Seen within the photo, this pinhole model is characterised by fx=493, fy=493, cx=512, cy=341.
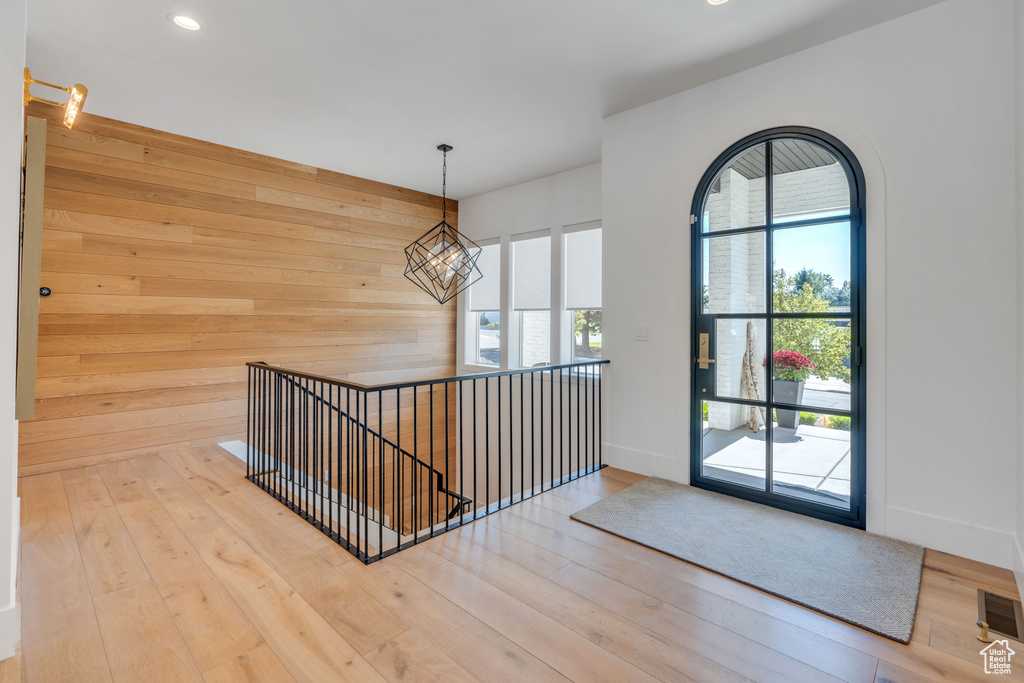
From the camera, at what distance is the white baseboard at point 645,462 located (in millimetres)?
3322

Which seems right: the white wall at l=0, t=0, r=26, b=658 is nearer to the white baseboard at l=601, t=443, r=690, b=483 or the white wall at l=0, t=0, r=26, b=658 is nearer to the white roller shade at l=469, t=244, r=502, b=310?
the white baseboard at l=601, t=443, r=690, b=483

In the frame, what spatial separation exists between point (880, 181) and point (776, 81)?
2.81ft

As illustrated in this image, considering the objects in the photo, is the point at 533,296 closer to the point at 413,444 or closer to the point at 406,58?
the point at 413,444

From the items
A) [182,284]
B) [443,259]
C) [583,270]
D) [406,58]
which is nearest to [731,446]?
[583,270]

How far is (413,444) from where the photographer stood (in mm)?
4488

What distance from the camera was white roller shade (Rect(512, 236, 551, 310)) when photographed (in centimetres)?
511

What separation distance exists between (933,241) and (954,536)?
4.67 ft

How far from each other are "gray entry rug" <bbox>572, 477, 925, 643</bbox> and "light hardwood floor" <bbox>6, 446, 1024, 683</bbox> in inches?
3.2

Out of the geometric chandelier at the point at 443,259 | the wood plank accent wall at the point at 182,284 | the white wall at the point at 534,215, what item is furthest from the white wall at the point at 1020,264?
the wood plank accent wall at the point at 182,284

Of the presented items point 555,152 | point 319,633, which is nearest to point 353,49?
point 555,152

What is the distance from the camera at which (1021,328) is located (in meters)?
2.13

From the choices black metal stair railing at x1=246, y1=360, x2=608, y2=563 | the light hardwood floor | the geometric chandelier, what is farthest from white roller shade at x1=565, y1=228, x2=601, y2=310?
the light hardwood floor

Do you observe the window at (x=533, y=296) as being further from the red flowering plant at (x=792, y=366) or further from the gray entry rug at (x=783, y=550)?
the red flowering plant at (x=792, y=366)

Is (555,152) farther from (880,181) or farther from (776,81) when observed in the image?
(880,181)
